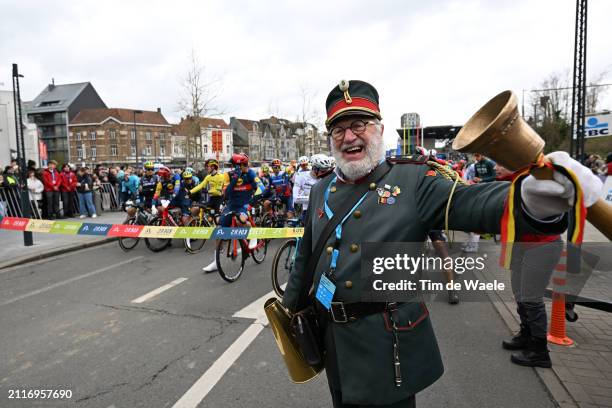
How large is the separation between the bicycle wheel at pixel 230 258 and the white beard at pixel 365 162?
4636mm

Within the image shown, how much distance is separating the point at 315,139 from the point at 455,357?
156 ft

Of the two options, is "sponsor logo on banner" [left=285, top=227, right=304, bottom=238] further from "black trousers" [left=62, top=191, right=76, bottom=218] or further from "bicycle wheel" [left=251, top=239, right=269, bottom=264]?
"black trousers" [left=62, top=191, right=76, bottom=218]

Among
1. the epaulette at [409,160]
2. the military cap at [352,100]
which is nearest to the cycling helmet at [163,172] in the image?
the military cap at [352,100]

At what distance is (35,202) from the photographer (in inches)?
519

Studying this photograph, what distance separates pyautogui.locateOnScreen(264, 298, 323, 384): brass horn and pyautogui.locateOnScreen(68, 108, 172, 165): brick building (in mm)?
79087

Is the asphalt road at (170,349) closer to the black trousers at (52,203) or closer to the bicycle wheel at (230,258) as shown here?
the bicycle wheel at (230,258)

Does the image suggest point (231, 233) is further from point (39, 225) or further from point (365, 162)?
point (365, 162)

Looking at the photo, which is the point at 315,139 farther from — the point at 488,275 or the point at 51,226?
the point at 488,275

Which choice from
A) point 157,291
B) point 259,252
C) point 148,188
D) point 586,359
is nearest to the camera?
point 586,359

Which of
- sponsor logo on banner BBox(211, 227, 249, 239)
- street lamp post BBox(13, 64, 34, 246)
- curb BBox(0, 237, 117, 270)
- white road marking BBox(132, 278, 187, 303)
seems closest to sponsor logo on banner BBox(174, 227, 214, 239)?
sponsor logo on banner BBox(211, 227, 249, 239)

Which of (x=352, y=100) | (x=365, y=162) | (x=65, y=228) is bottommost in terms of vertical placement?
(x=65, y=228)

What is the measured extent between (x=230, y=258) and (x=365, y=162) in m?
5.05

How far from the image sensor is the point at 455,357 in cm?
359

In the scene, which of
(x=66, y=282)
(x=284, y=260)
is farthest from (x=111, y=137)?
(x=284, y=260)
